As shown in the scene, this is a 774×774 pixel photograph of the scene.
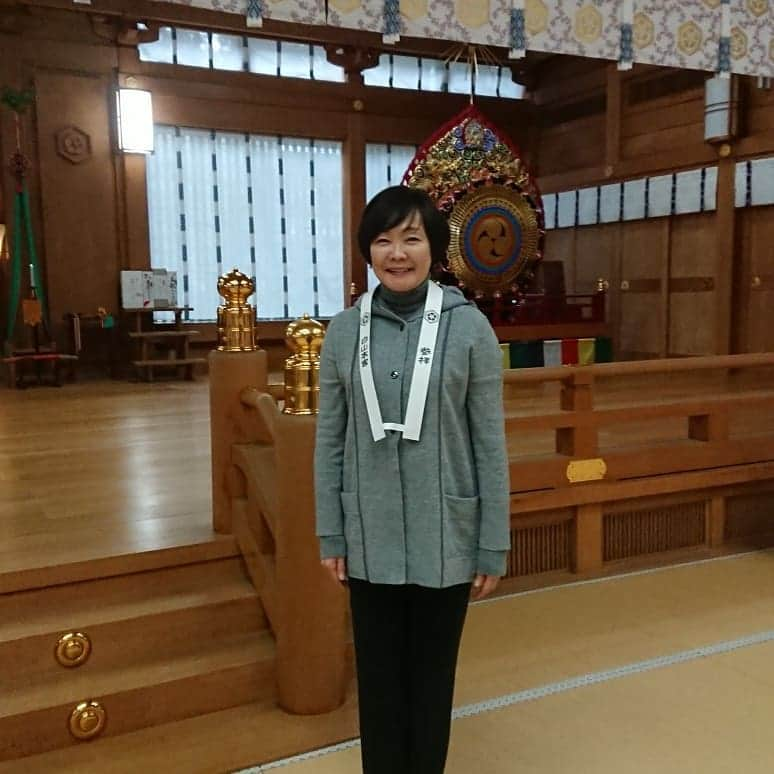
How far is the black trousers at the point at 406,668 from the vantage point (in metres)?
1.50

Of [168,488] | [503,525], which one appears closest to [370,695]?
[503,525]

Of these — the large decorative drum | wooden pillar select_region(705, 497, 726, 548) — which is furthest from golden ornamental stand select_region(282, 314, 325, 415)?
the large decorative drum

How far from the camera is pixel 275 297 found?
25.6 ft

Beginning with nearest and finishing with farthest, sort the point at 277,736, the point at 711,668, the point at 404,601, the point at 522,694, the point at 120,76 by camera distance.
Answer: the point at 404,601
the point at 277,736
the point at 522,694
the point at 711,668
the point at 120,76

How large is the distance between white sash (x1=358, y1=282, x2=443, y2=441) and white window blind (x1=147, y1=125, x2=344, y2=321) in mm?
6251

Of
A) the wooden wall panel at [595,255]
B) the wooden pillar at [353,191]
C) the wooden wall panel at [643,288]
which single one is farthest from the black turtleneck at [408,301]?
the wooden wall panel at [595,255]

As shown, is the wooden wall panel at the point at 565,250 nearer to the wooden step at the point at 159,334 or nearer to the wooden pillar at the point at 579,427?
the wooden step at the point at 159,334

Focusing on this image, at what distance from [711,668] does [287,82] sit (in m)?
6.39

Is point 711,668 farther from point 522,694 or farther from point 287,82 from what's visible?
point 287,82

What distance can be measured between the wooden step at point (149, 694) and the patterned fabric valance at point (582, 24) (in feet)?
7.16

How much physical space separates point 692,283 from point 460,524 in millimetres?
6381

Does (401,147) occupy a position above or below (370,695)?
above

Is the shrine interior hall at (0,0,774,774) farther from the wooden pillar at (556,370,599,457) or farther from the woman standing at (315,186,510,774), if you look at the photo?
the woman standing at (315,186,510,774)

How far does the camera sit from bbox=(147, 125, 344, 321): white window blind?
23.7 feet
